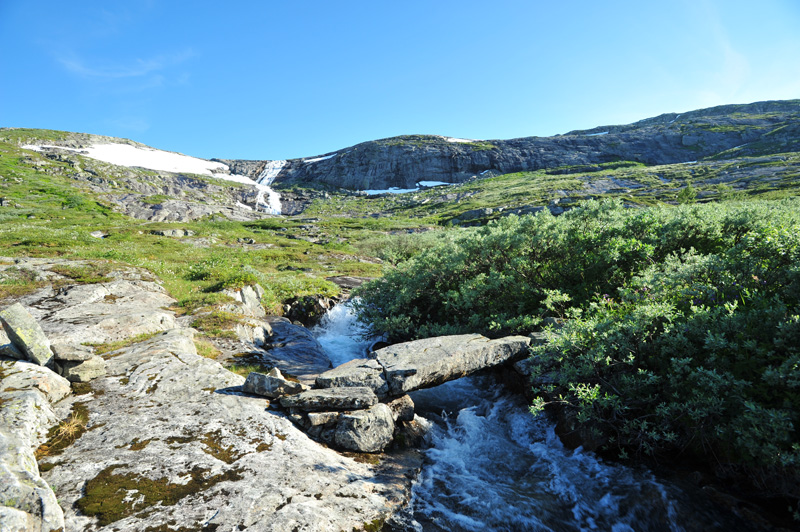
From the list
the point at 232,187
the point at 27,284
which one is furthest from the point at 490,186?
the point at 27,284

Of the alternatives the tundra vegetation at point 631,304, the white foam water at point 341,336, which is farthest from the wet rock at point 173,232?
the white foam water at point 341,336

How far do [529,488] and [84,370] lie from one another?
40.9ft

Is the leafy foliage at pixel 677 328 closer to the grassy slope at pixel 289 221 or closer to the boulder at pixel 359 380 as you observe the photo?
the boulder at pixel 359 380

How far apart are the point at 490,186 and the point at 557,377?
189623mm

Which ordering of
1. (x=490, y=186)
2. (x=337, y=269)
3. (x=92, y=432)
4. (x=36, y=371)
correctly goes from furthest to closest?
(x=490, y=186) < (x=337, y=269) < (x=36, y=371) < (x=92, y=432)

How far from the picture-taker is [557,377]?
846 cm

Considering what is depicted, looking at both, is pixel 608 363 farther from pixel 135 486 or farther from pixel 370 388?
pixel 135 486

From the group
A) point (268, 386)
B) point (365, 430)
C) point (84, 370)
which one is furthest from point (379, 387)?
point (84, 370)

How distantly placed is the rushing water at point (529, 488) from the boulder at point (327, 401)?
7.92ft

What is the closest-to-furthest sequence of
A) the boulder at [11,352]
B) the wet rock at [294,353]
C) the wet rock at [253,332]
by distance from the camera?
the boulder at [11,352] → the wet rock at [294,353] → the wet rock at [253,332]

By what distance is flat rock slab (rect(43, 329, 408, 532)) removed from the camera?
5.65m

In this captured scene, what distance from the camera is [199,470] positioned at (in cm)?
668

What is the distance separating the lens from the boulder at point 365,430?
8.66 metres

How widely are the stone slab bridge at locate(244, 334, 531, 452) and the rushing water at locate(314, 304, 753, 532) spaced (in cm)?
145
